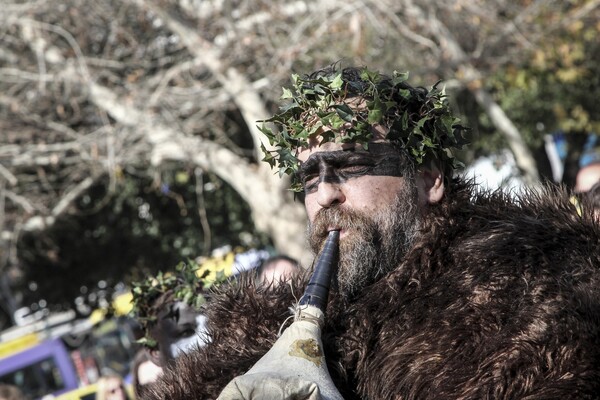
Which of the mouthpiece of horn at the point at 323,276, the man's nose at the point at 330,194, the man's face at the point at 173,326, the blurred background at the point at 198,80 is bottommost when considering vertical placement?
the mouthpiece of horn at the point at 323,276

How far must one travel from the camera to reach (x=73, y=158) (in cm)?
1123

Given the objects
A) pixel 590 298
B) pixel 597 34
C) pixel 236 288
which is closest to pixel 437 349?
pixel 590 298

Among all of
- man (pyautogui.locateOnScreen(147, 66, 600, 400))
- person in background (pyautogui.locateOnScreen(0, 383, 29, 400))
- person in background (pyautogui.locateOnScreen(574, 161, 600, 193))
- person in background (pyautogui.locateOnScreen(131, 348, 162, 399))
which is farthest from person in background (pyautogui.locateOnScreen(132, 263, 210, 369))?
person in background (pyautogui.locateOnScreen(574, 161, 600, 193))

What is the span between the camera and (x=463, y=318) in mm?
2463

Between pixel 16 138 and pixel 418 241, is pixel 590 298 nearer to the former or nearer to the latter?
pixel 418 241

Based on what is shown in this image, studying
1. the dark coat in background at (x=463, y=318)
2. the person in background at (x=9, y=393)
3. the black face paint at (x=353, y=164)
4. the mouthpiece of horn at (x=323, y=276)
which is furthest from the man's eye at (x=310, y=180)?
the person in background at (x=9, y=393)

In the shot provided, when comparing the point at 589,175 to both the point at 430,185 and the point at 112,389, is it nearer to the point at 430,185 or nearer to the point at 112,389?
the point at 112,389

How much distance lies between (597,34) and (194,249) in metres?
6.23

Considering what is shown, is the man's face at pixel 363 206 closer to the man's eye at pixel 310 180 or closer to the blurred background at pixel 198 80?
the man's eye at pixel 310 180

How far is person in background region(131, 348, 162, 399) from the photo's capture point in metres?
4.82

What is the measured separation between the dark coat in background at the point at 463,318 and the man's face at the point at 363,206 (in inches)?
2.3

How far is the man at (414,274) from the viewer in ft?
7.55

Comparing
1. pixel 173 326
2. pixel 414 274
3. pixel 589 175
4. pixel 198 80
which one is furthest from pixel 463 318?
pixel 198 80

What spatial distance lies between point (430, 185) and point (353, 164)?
0.25 metres
